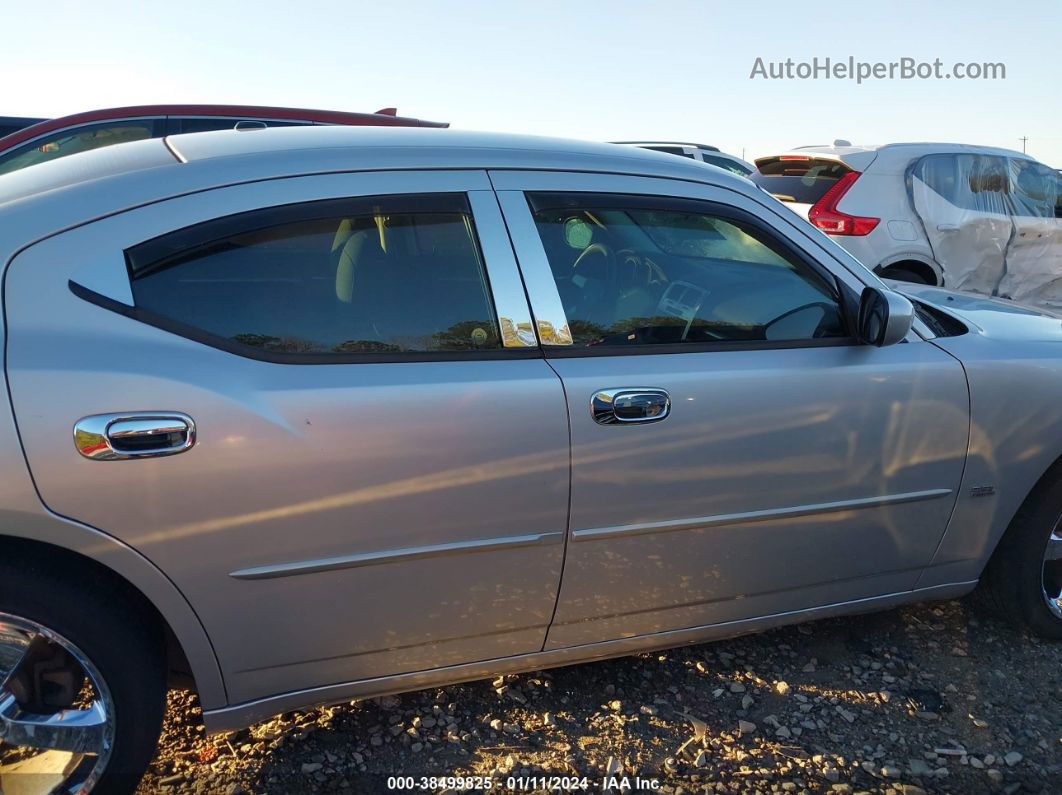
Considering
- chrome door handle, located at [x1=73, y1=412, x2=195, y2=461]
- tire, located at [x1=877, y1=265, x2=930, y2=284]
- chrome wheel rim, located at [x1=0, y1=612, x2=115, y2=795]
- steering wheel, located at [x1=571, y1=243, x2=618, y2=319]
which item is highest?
steering wheel, located at [x1=571, y1=243, x2=618, y2=319]

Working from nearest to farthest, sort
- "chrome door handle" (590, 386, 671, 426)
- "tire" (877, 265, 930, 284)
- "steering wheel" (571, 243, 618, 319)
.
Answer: "chrome door handle" (590, 386, 671, 426), "steering wheel" (571, 243, 618, 319), "tire" (877, 265, 930, 284)

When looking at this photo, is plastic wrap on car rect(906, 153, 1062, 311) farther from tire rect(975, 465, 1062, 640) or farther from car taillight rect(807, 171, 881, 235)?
tire rect(975, 465, 1062, 640)

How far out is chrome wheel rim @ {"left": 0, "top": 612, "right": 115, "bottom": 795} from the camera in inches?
76.8

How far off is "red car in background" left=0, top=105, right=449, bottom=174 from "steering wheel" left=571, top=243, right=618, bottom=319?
4.15 m

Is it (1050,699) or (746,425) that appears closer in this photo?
(746,425)

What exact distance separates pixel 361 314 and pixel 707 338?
973 mm

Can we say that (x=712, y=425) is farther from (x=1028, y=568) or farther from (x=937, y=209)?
(x=937, y=209)

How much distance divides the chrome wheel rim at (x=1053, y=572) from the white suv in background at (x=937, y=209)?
3449 millimetres

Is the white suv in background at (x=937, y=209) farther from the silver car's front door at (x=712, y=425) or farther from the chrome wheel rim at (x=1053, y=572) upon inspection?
the silver car's front door at (x=712, y=425)

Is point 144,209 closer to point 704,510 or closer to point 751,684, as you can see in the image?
point 704,510

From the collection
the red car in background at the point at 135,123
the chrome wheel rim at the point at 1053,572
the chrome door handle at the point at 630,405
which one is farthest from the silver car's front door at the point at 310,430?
the red car in background at the point at 135,123

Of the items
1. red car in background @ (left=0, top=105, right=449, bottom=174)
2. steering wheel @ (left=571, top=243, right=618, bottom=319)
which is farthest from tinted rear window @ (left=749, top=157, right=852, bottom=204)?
steering wheel @ (left=571, top=243, right=618, bottom=319)

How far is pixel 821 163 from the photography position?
259 inches

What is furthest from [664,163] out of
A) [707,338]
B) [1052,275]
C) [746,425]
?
[1052,275]
